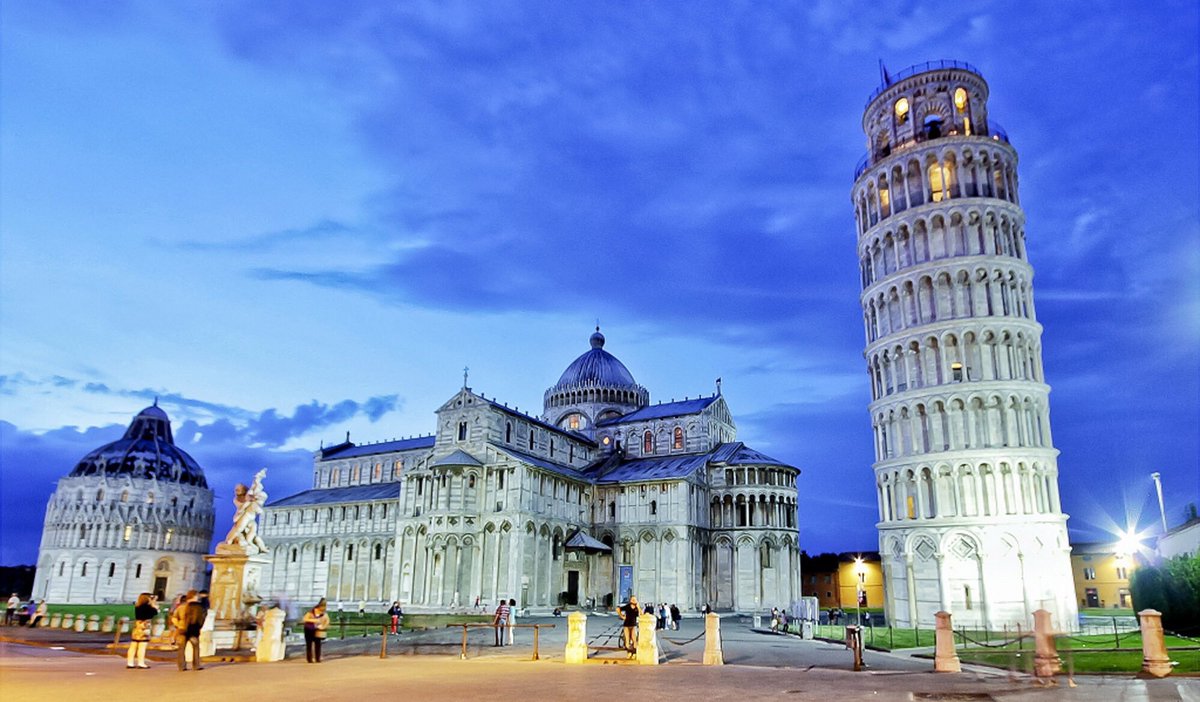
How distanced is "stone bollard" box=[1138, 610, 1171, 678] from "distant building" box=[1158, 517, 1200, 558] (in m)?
A: 29.2

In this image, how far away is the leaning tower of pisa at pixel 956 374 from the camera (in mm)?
40406

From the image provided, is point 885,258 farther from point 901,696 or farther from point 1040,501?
point 901,696

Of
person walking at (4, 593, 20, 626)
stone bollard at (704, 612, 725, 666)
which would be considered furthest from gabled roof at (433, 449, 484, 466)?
stone bollard at (704, 612, 725, 666)

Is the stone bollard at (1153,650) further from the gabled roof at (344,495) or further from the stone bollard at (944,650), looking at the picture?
the gabled roof at (344,495)

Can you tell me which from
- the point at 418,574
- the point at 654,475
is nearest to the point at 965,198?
the point at 654,475

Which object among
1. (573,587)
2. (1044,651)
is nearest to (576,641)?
(1044,651)

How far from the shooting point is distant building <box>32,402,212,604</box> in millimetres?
98750

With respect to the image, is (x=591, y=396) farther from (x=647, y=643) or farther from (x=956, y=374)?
(x=647, y=643)

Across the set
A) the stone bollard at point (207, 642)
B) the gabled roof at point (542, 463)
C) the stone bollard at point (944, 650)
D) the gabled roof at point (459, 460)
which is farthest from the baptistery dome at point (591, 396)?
the stone bollard at point (944, 650)

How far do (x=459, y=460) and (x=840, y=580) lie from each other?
61277 millimetres

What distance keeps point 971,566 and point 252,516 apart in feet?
113

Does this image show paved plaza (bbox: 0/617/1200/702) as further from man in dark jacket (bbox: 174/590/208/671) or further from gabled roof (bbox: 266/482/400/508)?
gabled roof (bbox: 266/482/400/508)

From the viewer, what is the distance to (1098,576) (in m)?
85.9

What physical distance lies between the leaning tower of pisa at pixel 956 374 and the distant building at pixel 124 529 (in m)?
94.5
